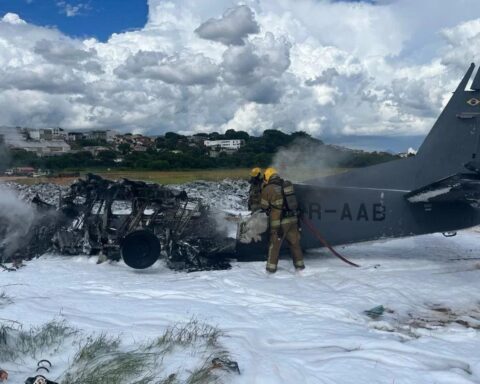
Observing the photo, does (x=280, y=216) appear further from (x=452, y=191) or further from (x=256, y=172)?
(x=452, y=191)

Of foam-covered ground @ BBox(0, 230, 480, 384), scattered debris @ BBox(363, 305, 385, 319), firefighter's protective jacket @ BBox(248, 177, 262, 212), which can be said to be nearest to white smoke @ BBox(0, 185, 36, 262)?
foam-covered ground @ BBox(0, 230, 480, 384)

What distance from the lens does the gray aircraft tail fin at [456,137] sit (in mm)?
10516

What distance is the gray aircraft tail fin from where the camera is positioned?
1052 centimetres

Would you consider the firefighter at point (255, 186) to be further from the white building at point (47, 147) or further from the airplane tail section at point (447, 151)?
the white building at point (47, 147)

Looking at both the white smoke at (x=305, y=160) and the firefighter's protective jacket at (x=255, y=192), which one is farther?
the firefighter's protective jacket at (x=255, y=192)

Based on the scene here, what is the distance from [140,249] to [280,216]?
8.91 feet

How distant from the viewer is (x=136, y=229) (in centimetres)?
987

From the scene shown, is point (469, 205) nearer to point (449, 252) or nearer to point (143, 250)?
point (449, 252)

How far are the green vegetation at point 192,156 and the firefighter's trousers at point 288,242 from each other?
201 cm

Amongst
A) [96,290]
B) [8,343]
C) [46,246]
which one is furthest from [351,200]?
[8,343]

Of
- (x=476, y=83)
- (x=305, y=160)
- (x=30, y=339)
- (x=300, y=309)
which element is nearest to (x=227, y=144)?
(x=305, y=160)

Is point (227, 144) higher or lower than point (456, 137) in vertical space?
lower

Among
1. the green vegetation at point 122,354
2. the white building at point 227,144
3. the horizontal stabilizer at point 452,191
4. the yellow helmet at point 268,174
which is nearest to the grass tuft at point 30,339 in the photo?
the green vegetation at point 122,354

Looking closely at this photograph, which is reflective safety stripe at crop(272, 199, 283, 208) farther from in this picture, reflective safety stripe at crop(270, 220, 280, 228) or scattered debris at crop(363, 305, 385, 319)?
scattered debris at crop(363, 305, 385, 319)
